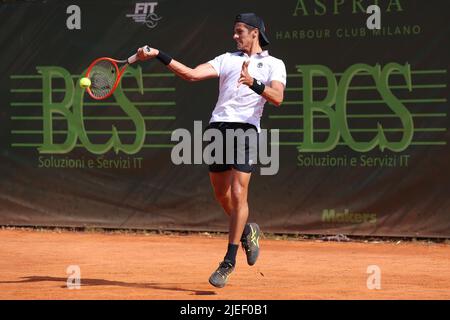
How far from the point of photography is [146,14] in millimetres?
9727

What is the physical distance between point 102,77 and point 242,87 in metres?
1.03

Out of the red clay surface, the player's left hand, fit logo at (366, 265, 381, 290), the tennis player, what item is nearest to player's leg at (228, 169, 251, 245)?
the tennis player

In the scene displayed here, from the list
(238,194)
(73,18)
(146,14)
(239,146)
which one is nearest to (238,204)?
(238,194)

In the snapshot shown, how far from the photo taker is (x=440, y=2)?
879 cm

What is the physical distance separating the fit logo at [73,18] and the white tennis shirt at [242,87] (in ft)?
13.3

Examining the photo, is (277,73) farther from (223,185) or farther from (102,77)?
(102,77)

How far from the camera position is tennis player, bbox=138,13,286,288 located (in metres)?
6.00

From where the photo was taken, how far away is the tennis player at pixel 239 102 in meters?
6.00

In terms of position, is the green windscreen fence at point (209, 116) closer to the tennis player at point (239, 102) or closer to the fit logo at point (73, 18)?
the fit logo at point (73, 18)

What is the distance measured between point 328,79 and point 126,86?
2.17m

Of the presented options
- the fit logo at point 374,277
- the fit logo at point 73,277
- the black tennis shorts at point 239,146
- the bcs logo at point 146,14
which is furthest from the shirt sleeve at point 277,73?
the bcs logo at point 146,14
